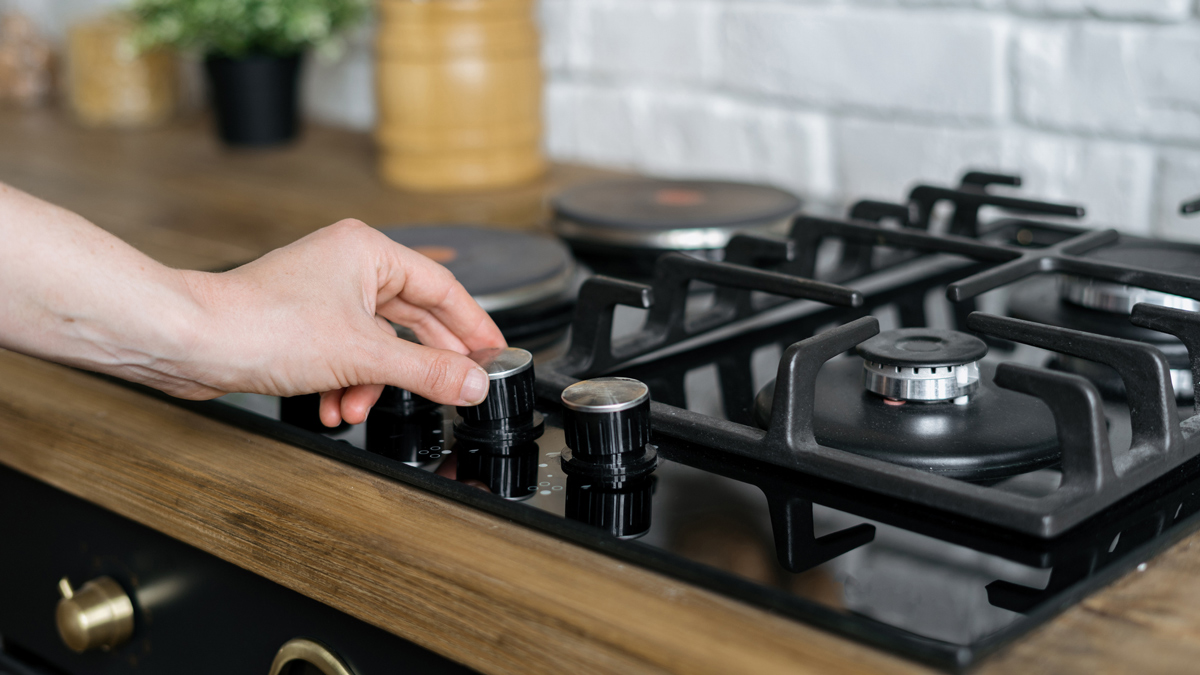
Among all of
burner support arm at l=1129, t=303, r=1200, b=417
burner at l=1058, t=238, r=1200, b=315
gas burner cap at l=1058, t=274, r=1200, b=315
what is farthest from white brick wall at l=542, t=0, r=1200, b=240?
burner support arm at l=1129, t=303, r=1200, b=417

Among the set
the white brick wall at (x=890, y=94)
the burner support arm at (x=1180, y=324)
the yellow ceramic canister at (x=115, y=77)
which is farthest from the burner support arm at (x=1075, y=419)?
the yellow ceramic canister at (x=115, y=77)

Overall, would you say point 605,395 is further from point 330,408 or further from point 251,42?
point 251,42

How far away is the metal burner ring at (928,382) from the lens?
0.61 m

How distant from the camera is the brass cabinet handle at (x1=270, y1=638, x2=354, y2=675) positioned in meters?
0.59

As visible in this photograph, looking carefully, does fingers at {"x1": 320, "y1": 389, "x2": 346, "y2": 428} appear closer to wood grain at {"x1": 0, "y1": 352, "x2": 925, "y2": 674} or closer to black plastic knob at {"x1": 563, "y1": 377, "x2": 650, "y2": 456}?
wood grain at {"x1": 0, "y1": 352, "x2": 925, "y2": 674}

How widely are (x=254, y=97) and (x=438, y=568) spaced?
4.03ft

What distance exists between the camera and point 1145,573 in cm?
48

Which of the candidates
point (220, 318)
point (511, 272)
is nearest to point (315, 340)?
point (220, 318)

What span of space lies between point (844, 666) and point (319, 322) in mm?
344

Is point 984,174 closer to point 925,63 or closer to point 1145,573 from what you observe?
point 925,63

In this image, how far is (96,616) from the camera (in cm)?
70

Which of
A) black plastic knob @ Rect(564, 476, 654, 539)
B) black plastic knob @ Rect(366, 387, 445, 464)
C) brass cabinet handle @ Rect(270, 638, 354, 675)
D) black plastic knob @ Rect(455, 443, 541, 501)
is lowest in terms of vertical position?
brass cabinet handle @ Rect(270, 638, 354, 675)

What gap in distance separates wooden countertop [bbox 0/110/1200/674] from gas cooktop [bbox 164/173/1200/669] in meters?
0.01

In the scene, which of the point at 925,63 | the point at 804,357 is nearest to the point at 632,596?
the point at 804,357
